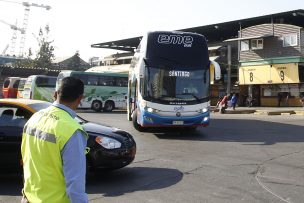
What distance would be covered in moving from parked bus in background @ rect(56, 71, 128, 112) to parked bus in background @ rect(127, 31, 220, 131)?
17.8 meters

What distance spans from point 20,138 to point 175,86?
8288mm

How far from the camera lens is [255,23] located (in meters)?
44.3

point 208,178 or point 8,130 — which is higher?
point 8,130

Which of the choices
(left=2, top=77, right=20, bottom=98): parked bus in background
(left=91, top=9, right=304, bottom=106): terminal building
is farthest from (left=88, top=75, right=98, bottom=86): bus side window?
(left=91, top=9, right=304, bottom=106): terminal building

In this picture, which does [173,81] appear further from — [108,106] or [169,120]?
[108,106]

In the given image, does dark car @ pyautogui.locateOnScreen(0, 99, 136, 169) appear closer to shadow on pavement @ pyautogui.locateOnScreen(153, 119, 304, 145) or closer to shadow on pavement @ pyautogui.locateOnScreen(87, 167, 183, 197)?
shadow on pavement @ pyautogui.locateOnScreen(87, 167, 183, 197)

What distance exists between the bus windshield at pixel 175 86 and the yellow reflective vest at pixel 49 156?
1196 centimetres

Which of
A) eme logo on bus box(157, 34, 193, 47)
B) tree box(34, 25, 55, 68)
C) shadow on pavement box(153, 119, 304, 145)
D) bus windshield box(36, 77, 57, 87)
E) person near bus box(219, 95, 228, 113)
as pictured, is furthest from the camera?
tree box(34, 25, 55, 68)

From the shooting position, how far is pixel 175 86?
14953 millimetres

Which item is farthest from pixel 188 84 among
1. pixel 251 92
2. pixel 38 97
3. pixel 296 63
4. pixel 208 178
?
pixel 251 92

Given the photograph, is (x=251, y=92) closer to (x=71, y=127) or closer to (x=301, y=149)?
(x=301, y=149)

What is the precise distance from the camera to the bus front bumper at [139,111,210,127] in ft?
48.1

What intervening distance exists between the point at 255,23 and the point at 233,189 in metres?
39.7

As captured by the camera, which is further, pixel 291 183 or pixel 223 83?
pixel 223 83
